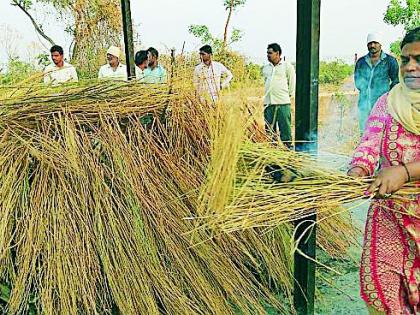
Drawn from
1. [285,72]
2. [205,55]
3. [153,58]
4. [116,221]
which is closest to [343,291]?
[116,221]

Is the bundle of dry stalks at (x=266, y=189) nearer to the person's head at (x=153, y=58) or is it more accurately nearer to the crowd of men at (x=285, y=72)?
the crowd of men at (x=285, y=72)

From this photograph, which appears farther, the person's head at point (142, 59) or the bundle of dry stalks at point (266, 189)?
the person's head at point (142, 59)

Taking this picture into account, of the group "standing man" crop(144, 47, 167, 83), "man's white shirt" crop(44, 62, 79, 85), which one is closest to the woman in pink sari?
"standing man" crop(144, 47, 167, 83)

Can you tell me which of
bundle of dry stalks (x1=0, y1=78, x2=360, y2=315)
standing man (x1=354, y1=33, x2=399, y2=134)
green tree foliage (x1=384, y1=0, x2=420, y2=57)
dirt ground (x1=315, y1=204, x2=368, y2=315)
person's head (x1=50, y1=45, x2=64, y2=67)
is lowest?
dirt ground (x1=315, y1=204, x2=368, y2=315)

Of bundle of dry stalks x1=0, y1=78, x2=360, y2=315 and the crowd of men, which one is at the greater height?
the crowd of men

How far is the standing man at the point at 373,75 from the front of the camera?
482cm

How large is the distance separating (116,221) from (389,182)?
1.10 metres

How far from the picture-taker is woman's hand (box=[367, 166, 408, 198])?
4.75 feet

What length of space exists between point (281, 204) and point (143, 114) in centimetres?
109

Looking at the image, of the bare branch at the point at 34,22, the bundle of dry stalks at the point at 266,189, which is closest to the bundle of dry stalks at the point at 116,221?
the bundle of dry stalks at the point at 266,189

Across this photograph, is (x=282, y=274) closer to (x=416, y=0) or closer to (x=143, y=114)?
(x=143, y=114)

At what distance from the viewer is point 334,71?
406 inches

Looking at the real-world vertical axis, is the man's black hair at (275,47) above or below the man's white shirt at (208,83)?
above

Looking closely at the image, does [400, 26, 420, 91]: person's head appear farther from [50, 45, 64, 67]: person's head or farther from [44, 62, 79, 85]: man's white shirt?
[50, 45, 64, 67]: person's head
